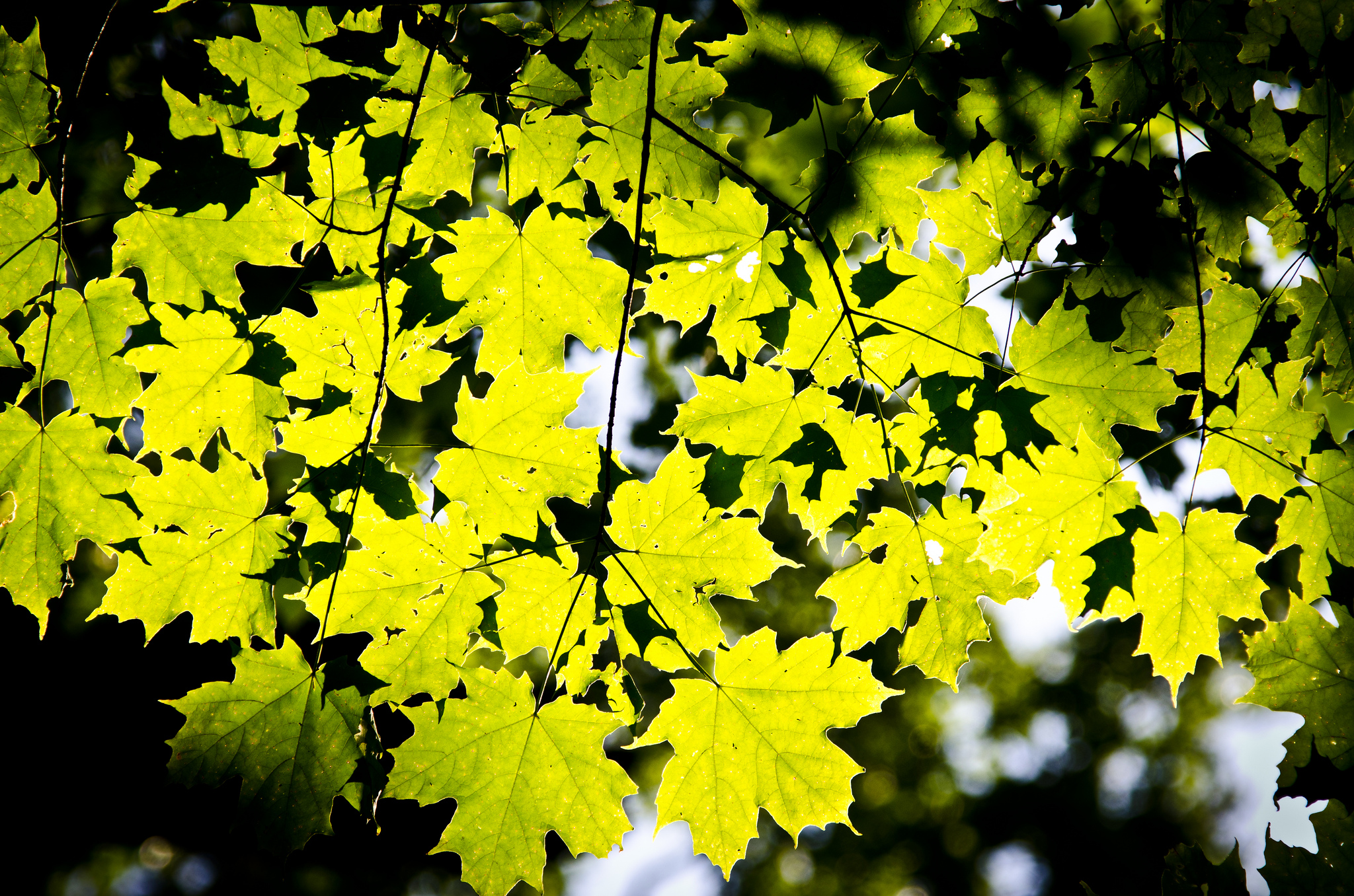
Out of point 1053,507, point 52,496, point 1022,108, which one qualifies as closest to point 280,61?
point 52,496

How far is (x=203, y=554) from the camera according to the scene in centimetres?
146

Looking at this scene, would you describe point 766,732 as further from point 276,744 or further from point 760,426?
point 276,744

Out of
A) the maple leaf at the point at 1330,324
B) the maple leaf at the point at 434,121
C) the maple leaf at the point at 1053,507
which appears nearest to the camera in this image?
the maple leaf at the point at 434,121

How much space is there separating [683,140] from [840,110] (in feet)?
5.93

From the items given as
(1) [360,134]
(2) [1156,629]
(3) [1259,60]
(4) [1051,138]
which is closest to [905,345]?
(4) [1051,138]

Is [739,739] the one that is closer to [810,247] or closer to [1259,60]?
[810,247]

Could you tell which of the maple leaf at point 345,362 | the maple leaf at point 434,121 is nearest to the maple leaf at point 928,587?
the maple leaf at point 345,362

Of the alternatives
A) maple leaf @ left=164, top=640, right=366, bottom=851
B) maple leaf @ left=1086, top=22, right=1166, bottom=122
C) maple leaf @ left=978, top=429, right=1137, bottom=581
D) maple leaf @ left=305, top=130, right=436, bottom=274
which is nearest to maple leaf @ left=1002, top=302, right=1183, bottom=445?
maple leaf @ left=978, top=429, right=1137, bottom=581

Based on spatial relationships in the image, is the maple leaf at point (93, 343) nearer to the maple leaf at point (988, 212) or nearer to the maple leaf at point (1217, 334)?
the maple leaf at point (988, 212)

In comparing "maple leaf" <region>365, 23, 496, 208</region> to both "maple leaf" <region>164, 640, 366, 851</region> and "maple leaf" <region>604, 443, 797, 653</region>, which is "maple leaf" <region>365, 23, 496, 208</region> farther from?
"maple leaf" <region>164, 640, 366, 851</region>

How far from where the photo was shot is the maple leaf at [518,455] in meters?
1.40

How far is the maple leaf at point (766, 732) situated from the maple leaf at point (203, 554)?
0.85 m

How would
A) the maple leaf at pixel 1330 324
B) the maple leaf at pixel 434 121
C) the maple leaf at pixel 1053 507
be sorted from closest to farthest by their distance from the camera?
the maple leaf at pixel 434 121 → the maple leaf at pixel 1053 507 → the maple leaf at pixel 1330 324

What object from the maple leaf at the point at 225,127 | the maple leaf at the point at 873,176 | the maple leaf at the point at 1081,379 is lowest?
the maple leaf at the point at 1081,379
